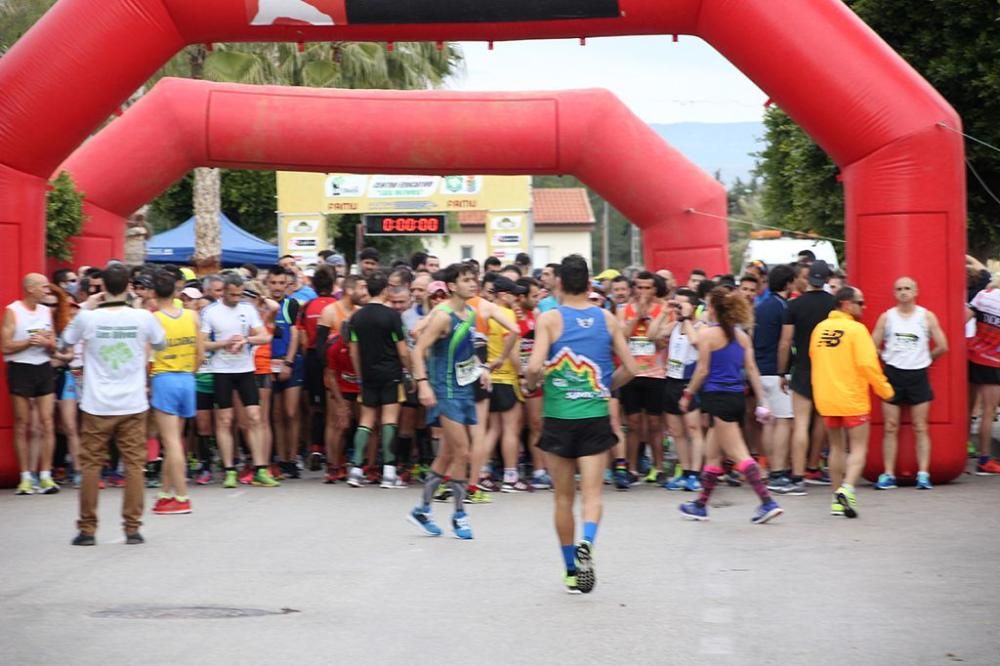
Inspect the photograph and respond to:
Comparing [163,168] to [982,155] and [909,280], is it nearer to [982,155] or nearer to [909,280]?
[909,280]

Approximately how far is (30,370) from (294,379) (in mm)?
2523

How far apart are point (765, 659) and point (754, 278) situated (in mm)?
8229

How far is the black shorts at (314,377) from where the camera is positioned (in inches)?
586

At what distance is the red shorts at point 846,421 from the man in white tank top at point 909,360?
4.72 ft

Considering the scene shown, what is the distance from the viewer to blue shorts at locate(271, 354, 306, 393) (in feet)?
48.1

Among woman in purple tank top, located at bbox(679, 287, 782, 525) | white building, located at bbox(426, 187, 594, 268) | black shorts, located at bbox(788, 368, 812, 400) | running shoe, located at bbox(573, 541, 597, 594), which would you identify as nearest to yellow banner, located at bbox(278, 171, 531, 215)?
black shorts, located at bbox(788, 368, 812, 400)

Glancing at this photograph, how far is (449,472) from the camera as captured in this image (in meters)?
10.8

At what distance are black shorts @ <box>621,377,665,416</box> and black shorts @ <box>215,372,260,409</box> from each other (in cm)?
342

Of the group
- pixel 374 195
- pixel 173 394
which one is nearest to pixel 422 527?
pixel 173 394

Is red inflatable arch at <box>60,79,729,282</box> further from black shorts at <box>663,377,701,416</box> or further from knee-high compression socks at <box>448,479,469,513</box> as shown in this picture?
knee-high compression socks at <box>448,479,469,513</box>

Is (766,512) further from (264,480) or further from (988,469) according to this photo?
(264,480)

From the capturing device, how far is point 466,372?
11133 millimetres

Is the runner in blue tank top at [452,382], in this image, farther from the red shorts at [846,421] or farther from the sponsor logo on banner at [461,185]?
the sponsor logo on banner at [461,185]

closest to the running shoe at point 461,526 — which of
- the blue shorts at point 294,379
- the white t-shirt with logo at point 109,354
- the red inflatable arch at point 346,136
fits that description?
the white t-shirt with logo at point 109,354
